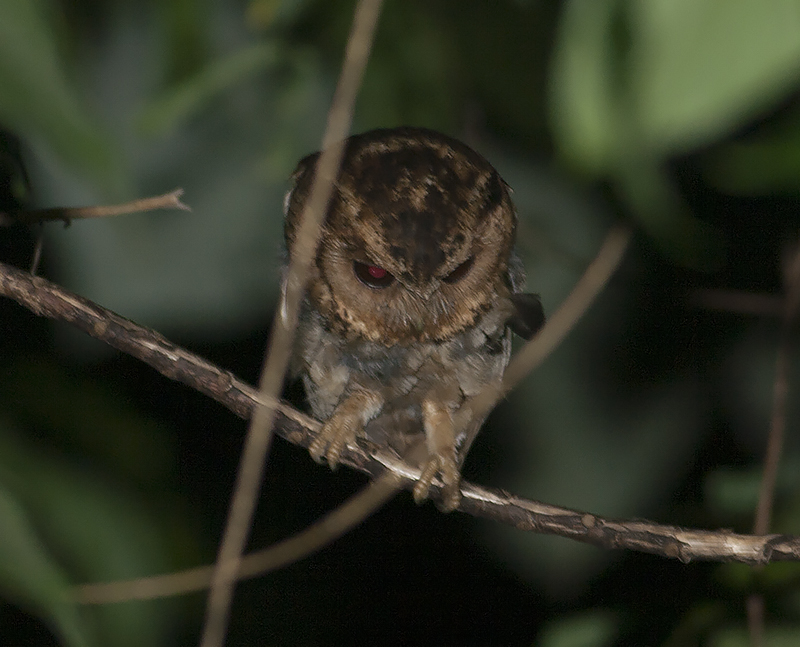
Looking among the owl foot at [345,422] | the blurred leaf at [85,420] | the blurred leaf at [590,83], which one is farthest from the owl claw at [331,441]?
the blurred leaf at [85,420]

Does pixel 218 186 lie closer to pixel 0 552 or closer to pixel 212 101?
pixel 212 101

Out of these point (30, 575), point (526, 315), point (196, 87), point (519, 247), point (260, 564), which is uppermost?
point (196, 87)

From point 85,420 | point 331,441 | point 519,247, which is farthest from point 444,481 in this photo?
point 85,420

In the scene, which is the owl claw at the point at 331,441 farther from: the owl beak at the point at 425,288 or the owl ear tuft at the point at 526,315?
the owl ear tuft at the point at 526,315

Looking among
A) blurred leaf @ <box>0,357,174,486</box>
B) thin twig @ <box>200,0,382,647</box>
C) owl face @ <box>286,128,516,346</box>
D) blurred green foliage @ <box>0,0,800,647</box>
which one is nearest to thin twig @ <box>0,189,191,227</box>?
blurred green foliage @ <box>0,0,800,647</box>

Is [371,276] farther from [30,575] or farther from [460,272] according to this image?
[30,575]

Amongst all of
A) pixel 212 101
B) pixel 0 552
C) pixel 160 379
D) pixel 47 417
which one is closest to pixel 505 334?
pixel 0 552
